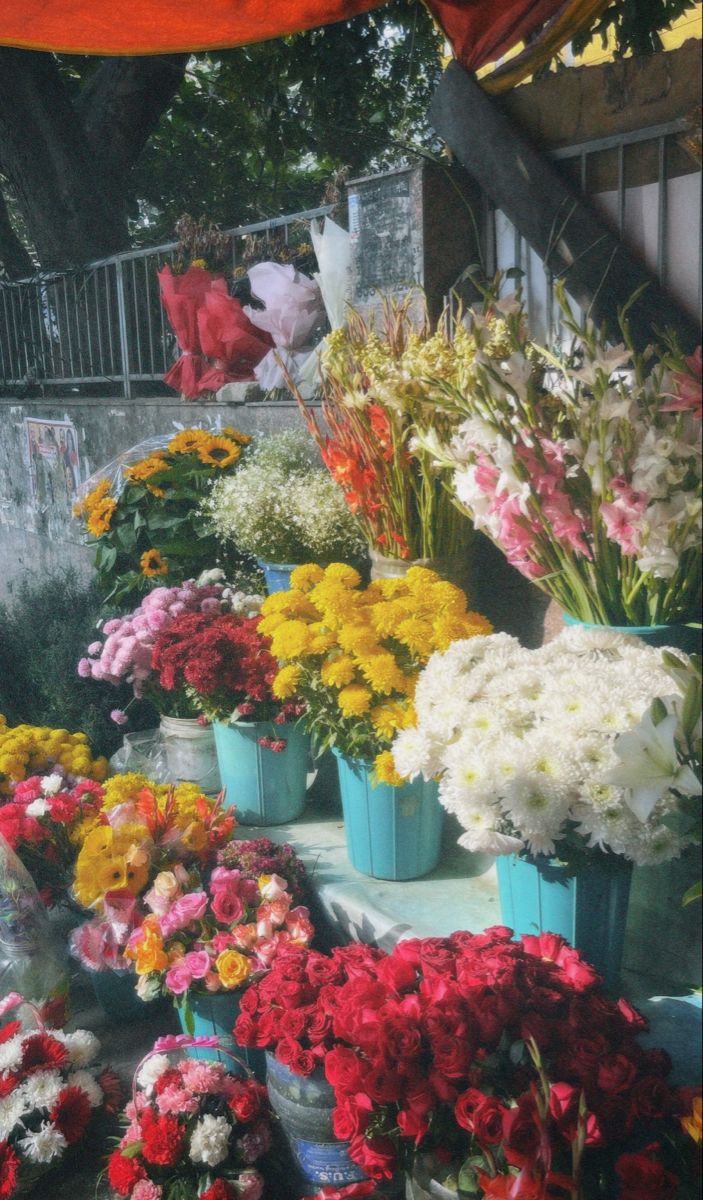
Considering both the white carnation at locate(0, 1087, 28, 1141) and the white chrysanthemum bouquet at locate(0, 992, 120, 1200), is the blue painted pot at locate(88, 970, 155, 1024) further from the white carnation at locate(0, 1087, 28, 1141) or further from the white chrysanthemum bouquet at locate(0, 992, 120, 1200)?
the white carnation at locate(0, 1087, 28, 1141)

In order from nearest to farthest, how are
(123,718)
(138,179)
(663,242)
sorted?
(663,242) → (138,179) → (123,718)

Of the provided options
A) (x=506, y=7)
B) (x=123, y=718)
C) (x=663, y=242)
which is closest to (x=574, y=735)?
(x=663, y=242)

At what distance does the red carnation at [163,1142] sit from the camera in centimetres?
177

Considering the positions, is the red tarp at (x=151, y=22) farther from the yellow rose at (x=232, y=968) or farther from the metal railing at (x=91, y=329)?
the metal railing at (x=91, y=329)

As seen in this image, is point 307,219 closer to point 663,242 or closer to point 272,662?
point 272,662

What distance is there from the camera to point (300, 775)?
2785 millimetres

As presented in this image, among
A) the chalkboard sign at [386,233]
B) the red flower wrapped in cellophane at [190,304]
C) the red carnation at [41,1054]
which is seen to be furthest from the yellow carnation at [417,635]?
the red flower wrapped in cellophane at [190,304]

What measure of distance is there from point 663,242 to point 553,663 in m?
0.79

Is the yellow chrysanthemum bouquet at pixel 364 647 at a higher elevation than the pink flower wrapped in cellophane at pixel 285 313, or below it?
below

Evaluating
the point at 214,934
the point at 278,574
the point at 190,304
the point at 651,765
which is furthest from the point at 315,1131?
the point at 190,304

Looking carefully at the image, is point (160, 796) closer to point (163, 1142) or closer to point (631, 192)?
point (163, 1142)

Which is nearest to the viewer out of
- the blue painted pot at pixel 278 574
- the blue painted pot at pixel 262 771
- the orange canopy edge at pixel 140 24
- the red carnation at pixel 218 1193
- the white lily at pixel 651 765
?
the white lily at pixel 651 765

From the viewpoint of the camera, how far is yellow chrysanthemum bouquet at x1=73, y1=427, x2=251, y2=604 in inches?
131

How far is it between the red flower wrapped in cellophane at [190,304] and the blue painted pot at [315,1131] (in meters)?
2.99
